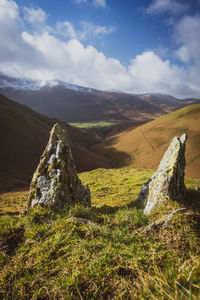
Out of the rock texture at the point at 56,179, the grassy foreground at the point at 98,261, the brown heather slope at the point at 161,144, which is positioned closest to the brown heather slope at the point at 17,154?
the brown heather slope at the point at 161,144

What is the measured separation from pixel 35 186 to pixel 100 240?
3016 mm

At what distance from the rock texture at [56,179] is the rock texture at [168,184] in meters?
2.29

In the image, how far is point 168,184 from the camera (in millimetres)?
4738

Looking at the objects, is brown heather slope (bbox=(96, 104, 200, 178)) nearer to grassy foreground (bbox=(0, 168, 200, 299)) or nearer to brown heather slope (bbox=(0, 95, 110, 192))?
brown heather slope (bbox=(0, 95, 110, 192))

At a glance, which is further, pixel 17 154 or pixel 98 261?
pixel 17 154

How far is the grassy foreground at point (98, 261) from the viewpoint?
1.60 m

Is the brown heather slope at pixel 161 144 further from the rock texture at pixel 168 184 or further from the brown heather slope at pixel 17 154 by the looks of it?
the rock texture at pixel 168 184

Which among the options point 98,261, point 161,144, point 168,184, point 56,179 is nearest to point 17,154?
point 56,179

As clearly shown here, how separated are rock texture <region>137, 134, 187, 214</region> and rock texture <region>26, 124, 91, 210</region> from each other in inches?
90.2

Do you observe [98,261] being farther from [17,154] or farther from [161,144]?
[161,144]

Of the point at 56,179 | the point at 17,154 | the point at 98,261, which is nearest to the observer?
the point at 98,261

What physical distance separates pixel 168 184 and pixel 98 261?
3.58 m

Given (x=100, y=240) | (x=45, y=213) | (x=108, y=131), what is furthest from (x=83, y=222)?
(x=108, y=131)

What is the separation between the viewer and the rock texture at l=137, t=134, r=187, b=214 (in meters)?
4.53
